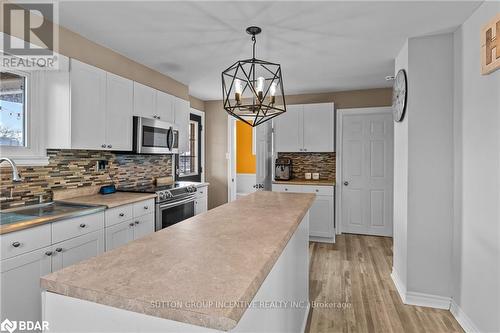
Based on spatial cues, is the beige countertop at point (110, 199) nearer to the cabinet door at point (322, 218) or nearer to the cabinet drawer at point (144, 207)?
the cabinet drawer at point (144, 207)

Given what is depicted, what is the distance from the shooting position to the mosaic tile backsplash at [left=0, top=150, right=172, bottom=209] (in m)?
2.22

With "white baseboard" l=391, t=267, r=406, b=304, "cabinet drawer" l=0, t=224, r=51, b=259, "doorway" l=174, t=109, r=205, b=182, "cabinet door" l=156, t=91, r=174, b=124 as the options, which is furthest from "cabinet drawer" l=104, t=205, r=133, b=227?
"white baseboard" l=391, t=267, r=406, b=304

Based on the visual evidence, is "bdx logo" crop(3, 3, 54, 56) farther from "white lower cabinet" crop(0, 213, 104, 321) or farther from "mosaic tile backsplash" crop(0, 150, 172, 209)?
"white lower cabinet" crop(0, 213, 104, 321)

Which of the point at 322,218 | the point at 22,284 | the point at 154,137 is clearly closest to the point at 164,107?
the point at 154,137

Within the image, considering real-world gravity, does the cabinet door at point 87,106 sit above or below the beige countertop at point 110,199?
above

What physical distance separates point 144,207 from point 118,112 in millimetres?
1033

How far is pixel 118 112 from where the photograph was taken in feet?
9.57

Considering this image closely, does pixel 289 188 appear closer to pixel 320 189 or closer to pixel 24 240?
pixel 320 189

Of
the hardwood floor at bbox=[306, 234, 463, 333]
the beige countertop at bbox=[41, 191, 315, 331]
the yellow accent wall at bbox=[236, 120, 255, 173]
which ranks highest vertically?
the yellow accent wall at bbox=[236, 120, 255, 173]

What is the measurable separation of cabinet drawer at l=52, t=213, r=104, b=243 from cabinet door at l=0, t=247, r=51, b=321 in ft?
0.38

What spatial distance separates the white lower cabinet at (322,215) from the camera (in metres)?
4.32

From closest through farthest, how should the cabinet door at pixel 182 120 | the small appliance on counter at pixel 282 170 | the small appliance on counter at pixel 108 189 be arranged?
the small appliance on counter at pixel 108 189 < the cabinet door at pixel 182 120 < the small appliance on counter at pixel 282 170

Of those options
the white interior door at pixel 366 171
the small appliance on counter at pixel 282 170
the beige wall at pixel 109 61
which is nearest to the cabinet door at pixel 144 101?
the beige wall at pixel 109 61

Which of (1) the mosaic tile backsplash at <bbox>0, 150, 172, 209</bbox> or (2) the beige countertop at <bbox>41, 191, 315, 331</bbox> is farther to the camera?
(1) the mosaic tile backsplash at <bbox>0, 150, 172, 209</bbox>
